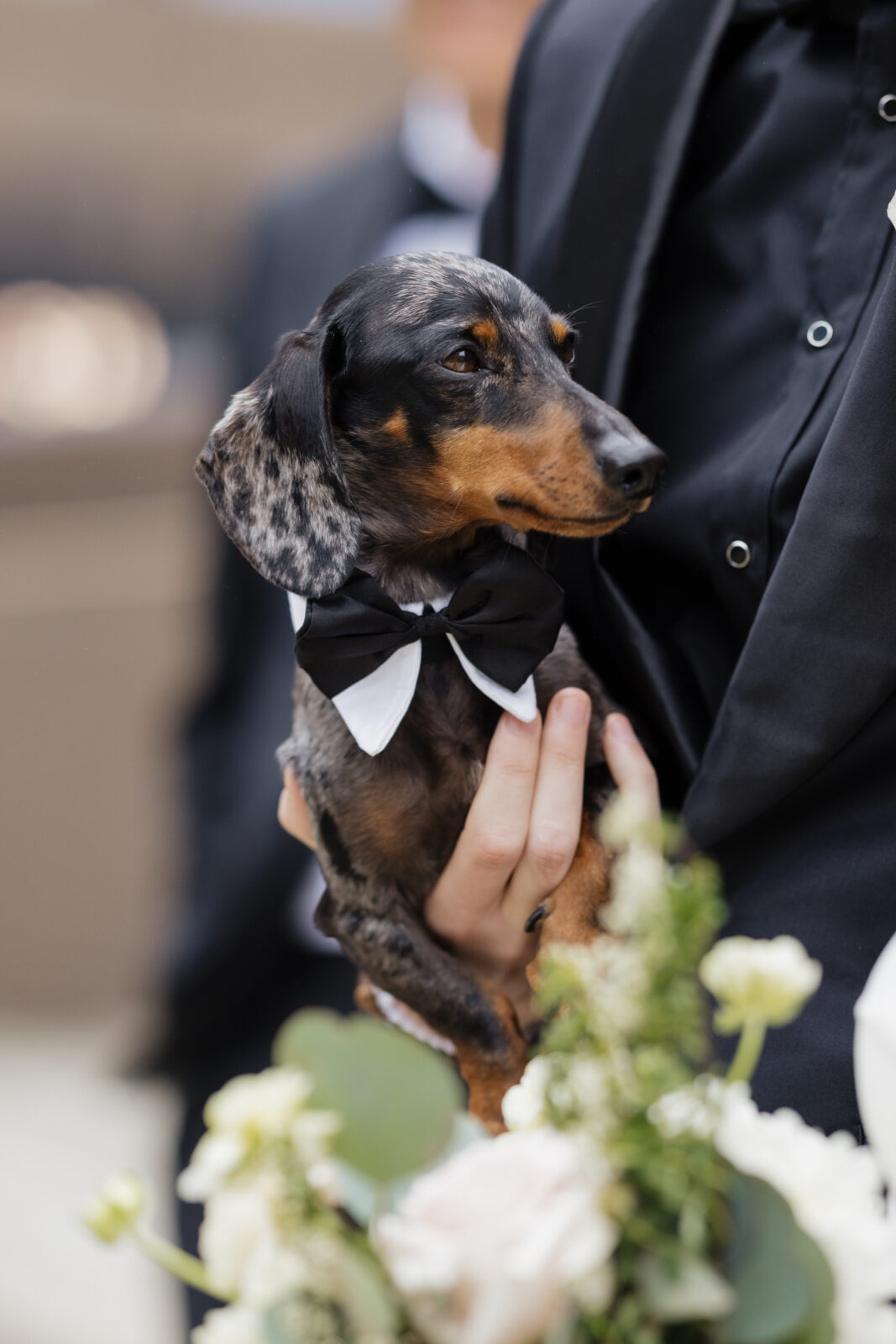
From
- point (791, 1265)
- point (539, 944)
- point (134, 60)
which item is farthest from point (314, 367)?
point (134, 60)

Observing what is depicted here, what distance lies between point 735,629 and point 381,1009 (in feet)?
2.01

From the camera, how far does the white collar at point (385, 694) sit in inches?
41.9

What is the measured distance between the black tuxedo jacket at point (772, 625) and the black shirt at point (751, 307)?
34 millimetres

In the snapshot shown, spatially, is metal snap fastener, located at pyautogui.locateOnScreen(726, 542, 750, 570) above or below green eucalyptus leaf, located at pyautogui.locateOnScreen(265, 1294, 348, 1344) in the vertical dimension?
below

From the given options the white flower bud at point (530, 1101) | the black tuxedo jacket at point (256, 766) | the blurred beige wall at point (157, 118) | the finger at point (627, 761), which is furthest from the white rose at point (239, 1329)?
the blurred beige wall at point (157, 118)

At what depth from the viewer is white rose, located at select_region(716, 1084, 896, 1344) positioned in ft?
1.44

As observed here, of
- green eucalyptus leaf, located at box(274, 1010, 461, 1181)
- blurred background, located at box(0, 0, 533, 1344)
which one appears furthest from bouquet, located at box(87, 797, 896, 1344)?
blurred background, located at box(0, 0, 533, 1344)

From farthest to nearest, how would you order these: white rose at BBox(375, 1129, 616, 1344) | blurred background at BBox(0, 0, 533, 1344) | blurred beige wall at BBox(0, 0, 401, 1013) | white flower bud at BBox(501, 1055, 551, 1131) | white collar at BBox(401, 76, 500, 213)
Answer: blurred beige wall at BBox(0, 0, 401, 1013) < blurred background at BBox(0, 0, 533, 1344) < white collar at BBox(401, 76, 500, 213) < white flower bud at BBox(501, 1055, 551, 1131) < white rose at BBox(375, 1129, 616, 1344)

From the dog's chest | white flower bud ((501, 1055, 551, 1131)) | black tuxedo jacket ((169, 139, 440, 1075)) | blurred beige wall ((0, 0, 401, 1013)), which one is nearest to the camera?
white flower bud ((501, 1055, 551, 1131))

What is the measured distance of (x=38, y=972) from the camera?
3.58m

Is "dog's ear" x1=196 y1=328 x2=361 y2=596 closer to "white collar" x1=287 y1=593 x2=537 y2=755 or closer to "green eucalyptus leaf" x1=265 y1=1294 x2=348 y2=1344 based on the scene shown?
Answer: "white collar" x1=287 y1=593 x2=537 y2=755

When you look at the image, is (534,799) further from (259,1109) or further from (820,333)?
(259,1109)

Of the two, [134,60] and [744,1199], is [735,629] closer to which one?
[744,1199]

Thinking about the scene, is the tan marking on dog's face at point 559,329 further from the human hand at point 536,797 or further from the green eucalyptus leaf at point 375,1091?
the green eucalyptus leaf at point 375,1091
